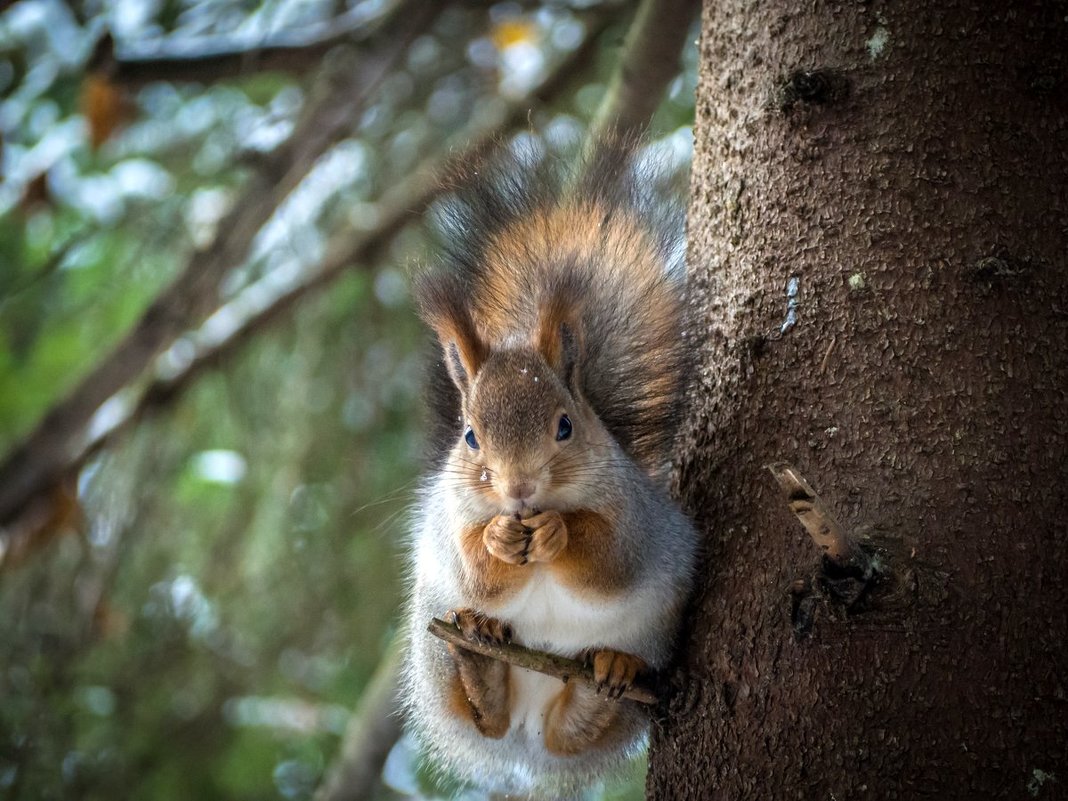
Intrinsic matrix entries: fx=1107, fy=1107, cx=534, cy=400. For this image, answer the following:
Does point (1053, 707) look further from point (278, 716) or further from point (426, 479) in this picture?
point (278, 716)

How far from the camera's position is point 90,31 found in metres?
2.57

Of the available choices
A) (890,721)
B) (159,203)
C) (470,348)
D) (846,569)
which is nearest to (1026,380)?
(846,569)

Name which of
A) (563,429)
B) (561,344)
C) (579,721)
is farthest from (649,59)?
(579,721)

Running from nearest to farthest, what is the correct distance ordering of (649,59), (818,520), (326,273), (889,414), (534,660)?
(818,520), (889,414), (534,660), (649,59), (326,273)

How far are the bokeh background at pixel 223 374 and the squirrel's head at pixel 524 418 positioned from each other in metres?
0.73

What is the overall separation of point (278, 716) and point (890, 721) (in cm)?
202

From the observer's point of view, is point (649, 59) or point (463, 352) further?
point (649, 59)

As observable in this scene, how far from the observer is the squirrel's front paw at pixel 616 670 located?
1.50 m

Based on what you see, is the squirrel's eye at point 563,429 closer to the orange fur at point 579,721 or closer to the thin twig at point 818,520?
the orange fur at point 579,721

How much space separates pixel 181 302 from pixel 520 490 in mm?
1042

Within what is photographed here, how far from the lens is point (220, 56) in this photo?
2447 mm

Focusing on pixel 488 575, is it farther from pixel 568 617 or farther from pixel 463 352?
pixel 463 352

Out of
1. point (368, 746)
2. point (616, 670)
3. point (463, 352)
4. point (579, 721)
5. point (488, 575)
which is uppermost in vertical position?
point (463, 352)

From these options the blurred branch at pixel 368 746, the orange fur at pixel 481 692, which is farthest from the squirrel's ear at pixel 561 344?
the blurred branch at pixel 368 746
